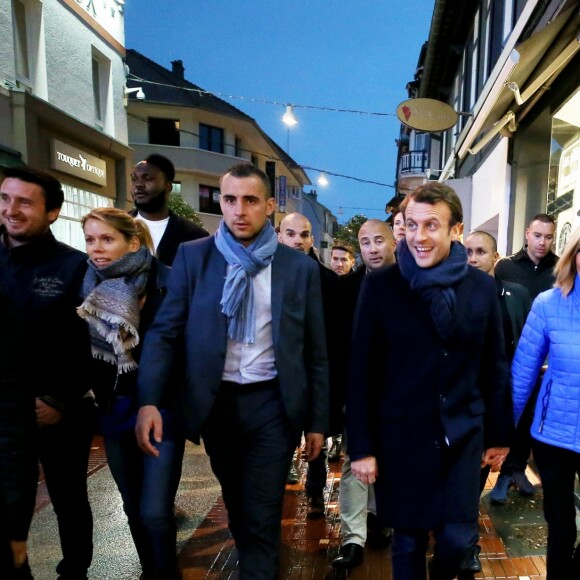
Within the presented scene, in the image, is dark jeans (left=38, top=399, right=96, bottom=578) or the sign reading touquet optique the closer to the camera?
dark jeans (left=38, top=399, right=96, bottom=578)

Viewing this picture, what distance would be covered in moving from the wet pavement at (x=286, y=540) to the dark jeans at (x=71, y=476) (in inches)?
15.1

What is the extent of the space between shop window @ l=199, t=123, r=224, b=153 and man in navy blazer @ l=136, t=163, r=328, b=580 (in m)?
28.5

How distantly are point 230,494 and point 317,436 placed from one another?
0.53 metres

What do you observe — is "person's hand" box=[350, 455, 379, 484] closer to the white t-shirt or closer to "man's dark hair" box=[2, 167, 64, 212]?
"man's dark hair" box=[2, 167, 64, 212]

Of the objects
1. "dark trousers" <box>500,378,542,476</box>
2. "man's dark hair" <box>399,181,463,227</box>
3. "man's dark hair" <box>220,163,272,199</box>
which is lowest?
"dark trousers" <box>500,378,542,476</box>

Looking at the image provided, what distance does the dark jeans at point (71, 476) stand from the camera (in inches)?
→ 97.7

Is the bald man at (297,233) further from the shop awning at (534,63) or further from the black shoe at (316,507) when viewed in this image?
the shop awning at (534,63)

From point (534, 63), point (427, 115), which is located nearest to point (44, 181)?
point (534, 63)

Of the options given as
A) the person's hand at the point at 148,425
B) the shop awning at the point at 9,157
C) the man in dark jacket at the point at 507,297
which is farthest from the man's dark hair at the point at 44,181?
the shop awning at the point at 9,157

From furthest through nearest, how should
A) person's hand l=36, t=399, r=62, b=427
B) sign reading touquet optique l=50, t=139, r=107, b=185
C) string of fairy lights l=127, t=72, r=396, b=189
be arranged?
string of fairy lights l=127, t=72, r=396, b=189, sign reading touquet optique l=50, t=139, r=107, b=185, person's hand l=36, t=399, r=62, b=427

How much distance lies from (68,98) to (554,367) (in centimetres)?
1106

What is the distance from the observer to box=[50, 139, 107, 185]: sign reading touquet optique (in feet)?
32.6

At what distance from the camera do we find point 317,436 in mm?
2432

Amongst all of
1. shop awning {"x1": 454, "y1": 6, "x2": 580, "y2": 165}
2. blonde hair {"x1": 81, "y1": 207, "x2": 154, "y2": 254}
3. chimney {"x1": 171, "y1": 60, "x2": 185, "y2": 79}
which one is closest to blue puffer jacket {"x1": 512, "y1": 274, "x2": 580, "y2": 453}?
blonde hair {"x1": 81, "y1": 207, "x2": 154, "y2": 254}
